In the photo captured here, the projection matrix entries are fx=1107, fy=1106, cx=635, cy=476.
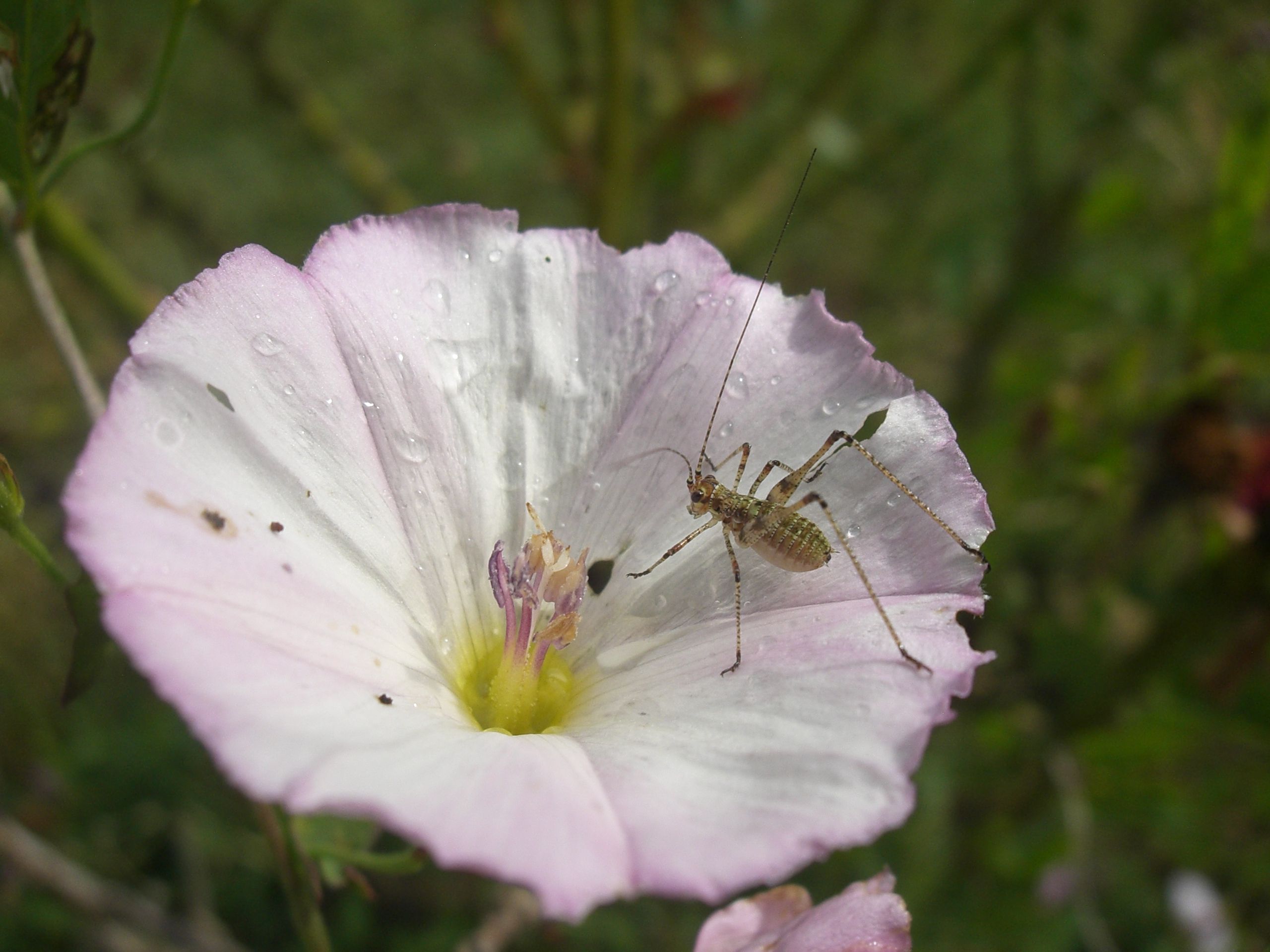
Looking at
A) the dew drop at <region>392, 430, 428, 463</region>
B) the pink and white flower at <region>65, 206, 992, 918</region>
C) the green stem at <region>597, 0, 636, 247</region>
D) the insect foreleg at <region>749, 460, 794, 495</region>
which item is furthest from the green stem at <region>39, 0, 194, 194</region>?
the green stem at <region>597, 0, 636, 247</region>

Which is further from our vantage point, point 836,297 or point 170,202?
point 836,297

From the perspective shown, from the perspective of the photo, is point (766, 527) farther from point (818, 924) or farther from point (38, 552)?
point (38, 552)

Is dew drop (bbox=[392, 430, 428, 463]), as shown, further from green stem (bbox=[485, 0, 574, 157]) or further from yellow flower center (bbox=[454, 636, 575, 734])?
green stem (bbox=[485, 0, 574, 157])

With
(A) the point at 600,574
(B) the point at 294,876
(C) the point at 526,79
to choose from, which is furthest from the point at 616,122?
(B) the point at 294,876

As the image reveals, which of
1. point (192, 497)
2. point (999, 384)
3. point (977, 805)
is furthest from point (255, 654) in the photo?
point (977, 805)

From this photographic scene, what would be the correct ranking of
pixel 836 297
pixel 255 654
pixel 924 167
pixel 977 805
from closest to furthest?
pixel 255 654, pixel 977 805, pixel 924 167, pixel 836 297

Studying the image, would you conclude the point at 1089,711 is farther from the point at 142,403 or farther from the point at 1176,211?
the point at 142,403
